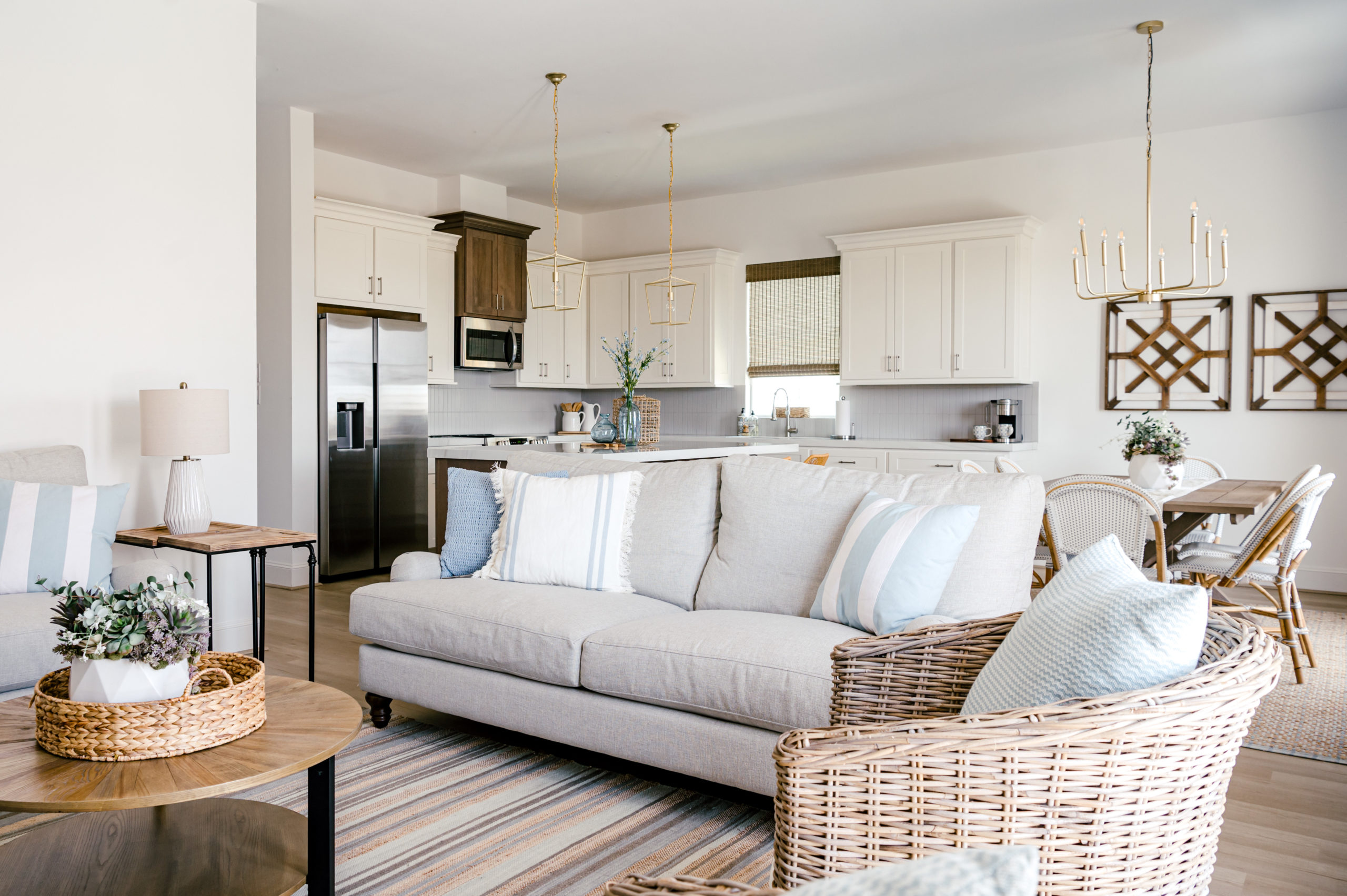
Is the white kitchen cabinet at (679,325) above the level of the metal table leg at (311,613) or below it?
above

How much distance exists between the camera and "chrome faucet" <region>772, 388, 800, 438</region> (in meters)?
7.48

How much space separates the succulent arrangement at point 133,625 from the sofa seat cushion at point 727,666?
1.08 metres

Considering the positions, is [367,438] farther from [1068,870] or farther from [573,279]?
[1068,870]

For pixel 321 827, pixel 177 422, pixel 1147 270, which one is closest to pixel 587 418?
pixel 1147 270

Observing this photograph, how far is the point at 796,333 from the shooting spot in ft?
24.5

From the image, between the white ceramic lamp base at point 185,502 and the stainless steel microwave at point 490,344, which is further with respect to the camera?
the stainless steel microwave at point 490,344

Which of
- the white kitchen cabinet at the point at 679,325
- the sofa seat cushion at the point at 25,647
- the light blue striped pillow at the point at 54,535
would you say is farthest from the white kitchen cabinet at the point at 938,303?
the sofa seat cushion at the point at 25,647

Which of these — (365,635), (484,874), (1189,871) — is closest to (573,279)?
(365,635)

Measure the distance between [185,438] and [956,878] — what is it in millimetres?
3348

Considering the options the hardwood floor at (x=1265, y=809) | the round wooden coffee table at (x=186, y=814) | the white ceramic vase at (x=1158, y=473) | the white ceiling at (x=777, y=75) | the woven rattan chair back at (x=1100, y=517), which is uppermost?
the white ceiling at (x=777, y=75)

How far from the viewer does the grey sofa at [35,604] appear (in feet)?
8.49

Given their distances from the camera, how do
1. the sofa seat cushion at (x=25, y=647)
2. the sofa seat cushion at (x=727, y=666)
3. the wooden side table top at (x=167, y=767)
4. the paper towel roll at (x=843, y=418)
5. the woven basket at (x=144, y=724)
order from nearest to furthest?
the wooden side table top at (x=167, y=767), the woven basket at (x=144, y=724), the sofa seat cushion at (x=727, y=666), the sofa seat cushion at (x=25, y=647), the paper towel roll at (x=843, y=418)

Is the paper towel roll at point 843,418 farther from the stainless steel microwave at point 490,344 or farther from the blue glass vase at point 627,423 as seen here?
the stainless steel microwave at point 490,344

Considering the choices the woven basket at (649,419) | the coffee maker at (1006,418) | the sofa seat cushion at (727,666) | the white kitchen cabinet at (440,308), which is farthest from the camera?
the white kitchen cabinet at (440,308)
